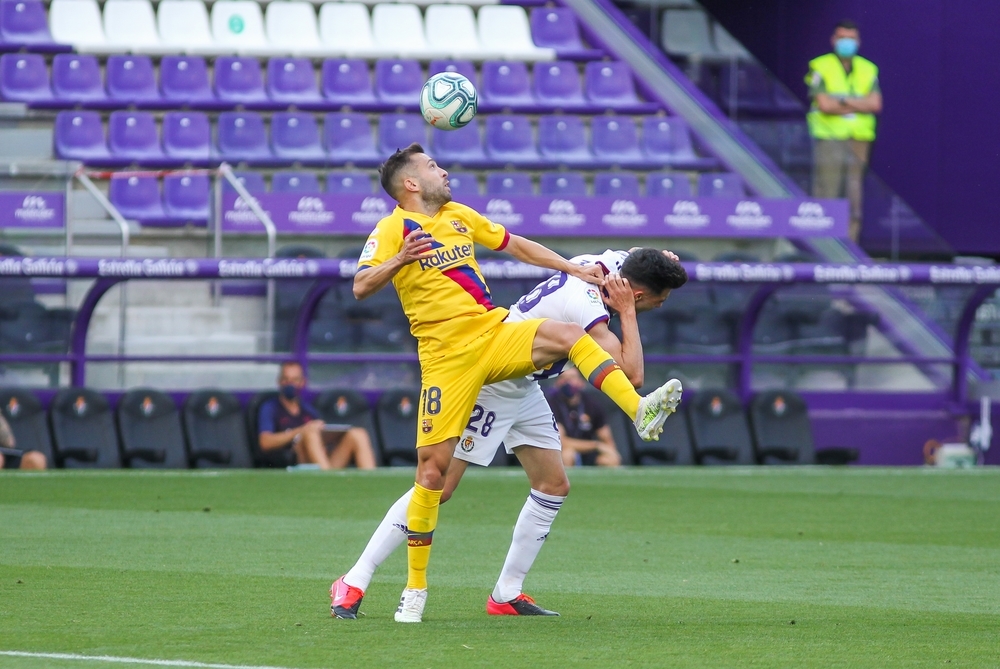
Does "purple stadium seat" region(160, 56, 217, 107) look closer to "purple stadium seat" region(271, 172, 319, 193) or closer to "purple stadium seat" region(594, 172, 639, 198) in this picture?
"purple stadium seat" region(271, 172, 319, 193)

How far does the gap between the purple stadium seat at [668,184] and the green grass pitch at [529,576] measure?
16.6ft

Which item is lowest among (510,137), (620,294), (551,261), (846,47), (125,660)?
(125,660)

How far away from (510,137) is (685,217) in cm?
326

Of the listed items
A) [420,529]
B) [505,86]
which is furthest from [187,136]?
[420,529]

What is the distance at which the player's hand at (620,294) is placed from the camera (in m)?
6.21

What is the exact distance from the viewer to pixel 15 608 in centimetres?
602

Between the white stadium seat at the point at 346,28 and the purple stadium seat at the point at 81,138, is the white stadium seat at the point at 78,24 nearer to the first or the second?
the purple stadium seat at the point at 81,138

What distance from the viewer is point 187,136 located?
17656 millimetres

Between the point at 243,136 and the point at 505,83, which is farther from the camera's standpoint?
the point at 505,83

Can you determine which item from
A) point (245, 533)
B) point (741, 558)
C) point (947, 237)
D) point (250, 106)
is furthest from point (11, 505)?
point (947, 237)

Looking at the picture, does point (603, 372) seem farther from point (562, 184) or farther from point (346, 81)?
point (346, 81)


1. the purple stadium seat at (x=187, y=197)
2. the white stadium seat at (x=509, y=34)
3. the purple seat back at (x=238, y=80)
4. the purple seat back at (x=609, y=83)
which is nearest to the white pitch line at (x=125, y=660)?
the purple stadium seat at (x=187, y=197)

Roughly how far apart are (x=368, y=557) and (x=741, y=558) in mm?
3011

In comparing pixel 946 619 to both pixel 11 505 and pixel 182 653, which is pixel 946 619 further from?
pixel 11 505
